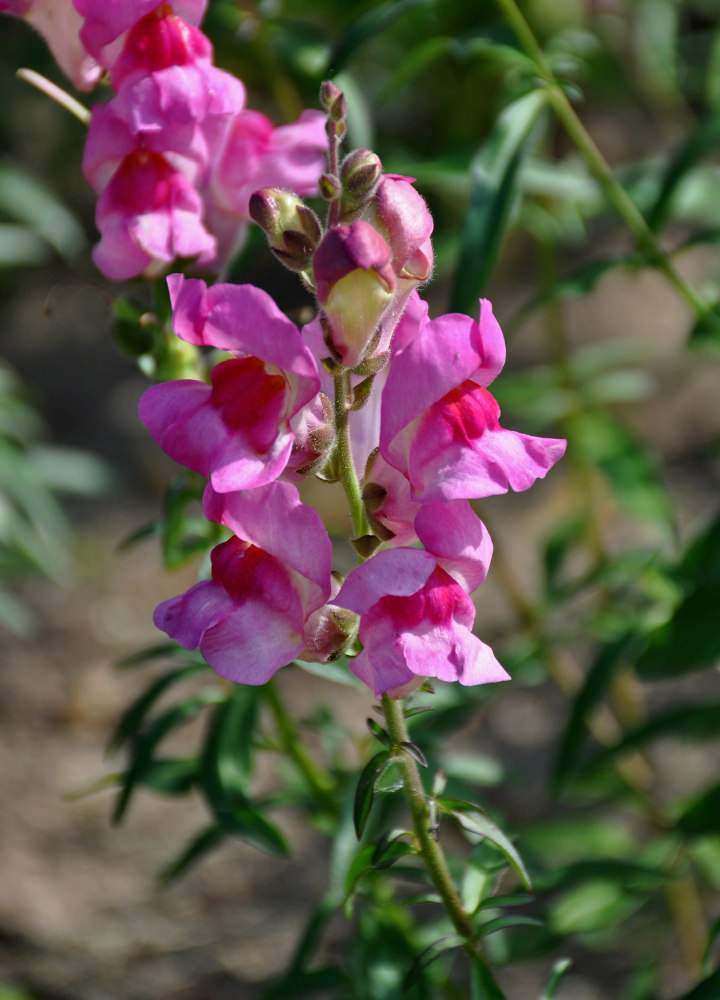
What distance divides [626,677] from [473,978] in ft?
4.28

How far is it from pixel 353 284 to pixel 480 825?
48 cm

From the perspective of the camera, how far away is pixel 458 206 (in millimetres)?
3281

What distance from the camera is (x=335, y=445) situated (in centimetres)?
85

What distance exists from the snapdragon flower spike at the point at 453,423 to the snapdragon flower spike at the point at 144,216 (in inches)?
14.8

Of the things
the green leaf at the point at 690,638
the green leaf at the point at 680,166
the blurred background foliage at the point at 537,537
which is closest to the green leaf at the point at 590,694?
the blurred background foliage at the point at 537,537

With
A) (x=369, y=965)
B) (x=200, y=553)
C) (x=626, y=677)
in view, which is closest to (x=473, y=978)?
(x=369, y=965)

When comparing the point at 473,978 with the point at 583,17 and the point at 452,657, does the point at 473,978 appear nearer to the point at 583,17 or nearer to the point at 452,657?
the point at 452,657

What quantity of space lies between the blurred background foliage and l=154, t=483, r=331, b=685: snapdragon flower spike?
0.16 metres

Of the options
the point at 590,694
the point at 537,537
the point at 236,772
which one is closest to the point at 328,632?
the point at 236,772

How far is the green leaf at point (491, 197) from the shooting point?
3.84 ft

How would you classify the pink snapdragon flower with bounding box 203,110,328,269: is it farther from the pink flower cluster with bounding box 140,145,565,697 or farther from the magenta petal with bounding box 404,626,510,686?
the magenta petal with bounding box 404,626,510,686

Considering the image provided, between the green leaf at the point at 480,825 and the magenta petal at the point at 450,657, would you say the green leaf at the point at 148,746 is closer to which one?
the green leaf at the point at 480,825

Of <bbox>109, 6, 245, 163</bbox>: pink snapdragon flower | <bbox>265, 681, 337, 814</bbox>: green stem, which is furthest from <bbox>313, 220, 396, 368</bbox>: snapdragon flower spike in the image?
<bbox>265, 681, 337, 814</bbox>: green stem

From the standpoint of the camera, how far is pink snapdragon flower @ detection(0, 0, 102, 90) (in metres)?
1.09
